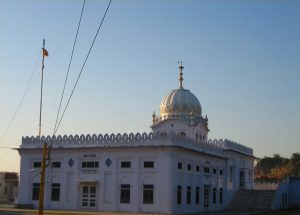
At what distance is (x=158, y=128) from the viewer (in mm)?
50812

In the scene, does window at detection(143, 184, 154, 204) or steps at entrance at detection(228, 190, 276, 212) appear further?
steps at entrance at detection(228, 190, 276, 212)

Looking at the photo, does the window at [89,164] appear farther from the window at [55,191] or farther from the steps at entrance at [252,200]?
the steps at entrance at [252,200]

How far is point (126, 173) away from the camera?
3862 centimetres

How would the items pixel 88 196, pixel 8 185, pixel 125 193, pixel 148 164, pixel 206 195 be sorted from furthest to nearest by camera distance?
1. pixel 8 185
2. pixel 206 195
3. pixel 88 196
4. pixel 125 193
5. pixel 148 164

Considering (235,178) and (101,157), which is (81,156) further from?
(235,178)

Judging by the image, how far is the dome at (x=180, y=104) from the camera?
50344 mm

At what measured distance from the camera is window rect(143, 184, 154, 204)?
37.7 metres

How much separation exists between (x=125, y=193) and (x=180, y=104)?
14.3 m

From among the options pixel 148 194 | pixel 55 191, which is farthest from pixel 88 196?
pixel 148 194

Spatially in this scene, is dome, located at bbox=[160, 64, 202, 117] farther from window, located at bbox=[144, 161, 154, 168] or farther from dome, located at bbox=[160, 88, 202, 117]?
window, located at bbox=[144, 161, 154, 168]

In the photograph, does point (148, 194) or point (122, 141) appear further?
point (122, 141)

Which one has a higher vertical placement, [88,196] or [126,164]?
[126,164]

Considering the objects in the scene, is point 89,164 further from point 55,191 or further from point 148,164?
point 148,164

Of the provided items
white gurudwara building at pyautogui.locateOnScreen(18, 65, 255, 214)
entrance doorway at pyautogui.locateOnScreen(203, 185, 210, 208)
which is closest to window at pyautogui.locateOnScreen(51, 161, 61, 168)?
white gurudwara building at pyautogui.locateOnScreen(18, 65, 255, 214)
